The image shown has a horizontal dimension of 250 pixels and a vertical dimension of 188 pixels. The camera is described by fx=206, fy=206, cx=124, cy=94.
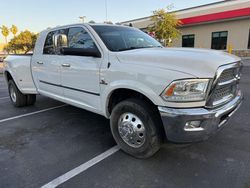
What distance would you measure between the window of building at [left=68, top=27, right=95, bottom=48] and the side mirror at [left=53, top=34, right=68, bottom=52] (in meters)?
0.09

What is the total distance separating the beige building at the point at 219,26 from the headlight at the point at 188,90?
20.9 meters

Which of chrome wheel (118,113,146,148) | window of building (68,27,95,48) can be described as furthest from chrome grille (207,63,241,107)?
window of building (68,27,95,48)

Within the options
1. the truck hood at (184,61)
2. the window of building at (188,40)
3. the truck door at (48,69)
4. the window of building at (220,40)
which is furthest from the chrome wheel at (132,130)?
the window of building at (188,40)

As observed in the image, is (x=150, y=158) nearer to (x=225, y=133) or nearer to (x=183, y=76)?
(x=183, y=76)

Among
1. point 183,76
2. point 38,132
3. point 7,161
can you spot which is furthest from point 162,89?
point 38,132

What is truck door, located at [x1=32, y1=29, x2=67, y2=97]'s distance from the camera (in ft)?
13.4

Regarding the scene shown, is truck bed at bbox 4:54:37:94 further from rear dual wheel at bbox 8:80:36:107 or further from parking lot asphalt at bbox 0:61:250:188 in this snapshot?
parking lot asphalt at bbox 0:61:250:188

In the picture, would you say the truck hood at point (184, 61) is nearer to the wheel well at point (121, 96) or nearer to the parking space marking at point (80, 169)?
the wheel well at point (121, 96)

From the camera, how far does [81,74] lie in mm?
3463

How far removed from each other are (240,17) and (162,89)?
21.8 metres

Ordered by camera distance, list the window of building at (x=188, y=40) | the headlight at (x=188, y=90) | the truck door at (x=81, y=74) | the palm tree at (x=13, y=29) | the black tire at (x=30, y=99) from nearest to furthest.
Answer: the headlight at (x=188, y=90)
the truck door at (x=81, y=74)
the black tire at (x=30, y=99)
the window of building at (x=188, y=40)
the palm tree at (x=13, y=29)

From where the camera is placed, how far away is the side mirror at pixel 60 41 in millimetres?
3779

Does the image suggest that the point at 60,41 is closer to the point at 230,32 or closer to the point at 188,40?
the point at 230,32

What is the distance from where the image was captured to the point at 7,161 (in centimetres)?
298
